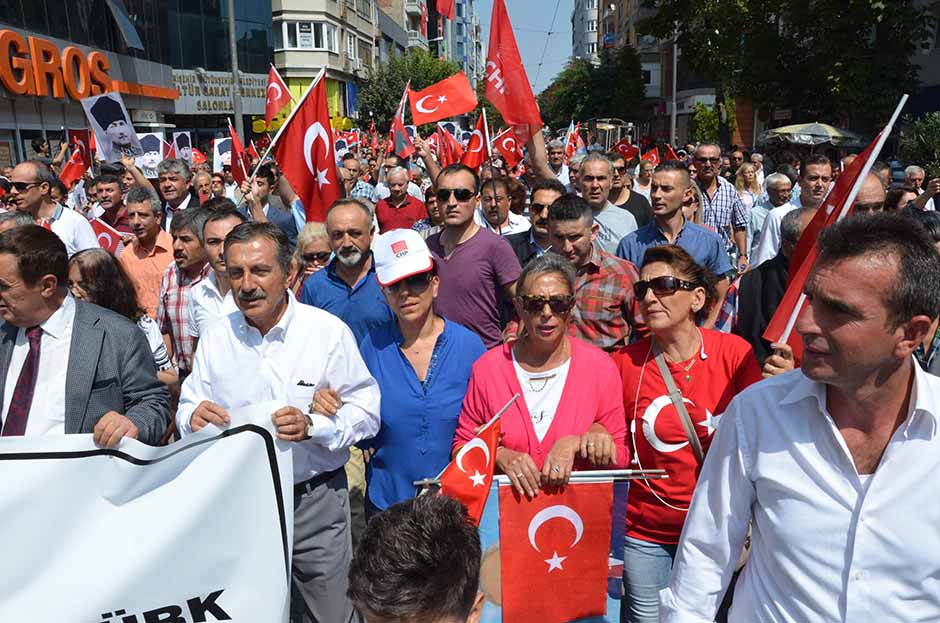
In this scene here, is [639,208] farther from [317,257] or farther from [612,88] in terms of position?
[612,88]

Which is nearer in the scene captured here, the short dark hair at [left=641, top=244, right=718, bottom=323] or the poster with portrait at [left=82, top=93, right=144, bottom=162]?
the short dark hair at [left=641, top=244, right=718, bottom=323]

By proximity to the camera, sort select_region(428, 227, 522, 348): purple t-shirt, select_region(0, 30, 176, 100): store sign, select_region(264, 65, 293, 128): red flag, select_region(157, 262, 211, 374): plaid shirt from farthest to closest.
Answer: select_region(0, 30, 176, 100): store sign → select_region(264, 65, 293, 128): red flag → select_region(157, 262, 211, 374): plaid shirt → select_region(428, 227, 522, 348): purple t-shirt

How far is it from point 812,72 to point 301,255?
19434 millimetres

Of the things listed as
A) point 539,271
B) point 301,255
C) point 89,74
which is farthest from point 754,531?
point 89,74

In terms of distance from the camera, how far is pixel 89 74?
84.7ft

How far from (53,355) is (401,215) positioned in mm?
6144

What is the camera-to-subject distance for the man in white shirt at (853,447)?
6.06ft

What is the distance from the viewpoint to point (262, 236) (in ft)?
11.0

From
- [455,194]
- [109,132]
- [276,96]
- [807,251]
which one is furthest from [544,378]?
[109,132]

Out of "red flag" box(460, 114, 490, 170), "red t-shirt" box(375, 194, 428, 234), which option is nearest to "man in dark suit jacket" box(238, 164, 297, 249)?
"red t-shirt" box(375, 194, 428, 234)

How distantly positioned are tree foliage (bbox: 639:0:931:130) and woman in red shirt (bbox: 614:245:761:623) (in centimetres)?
1838

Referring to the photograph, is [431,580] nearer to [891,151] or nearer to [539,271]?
[539,271]

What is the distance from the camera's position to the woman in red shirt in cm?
304

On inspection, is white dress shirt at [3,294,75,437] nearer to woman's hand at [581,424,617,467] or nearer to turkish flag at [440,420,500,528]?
turkish flag at [440,420,500,528]
